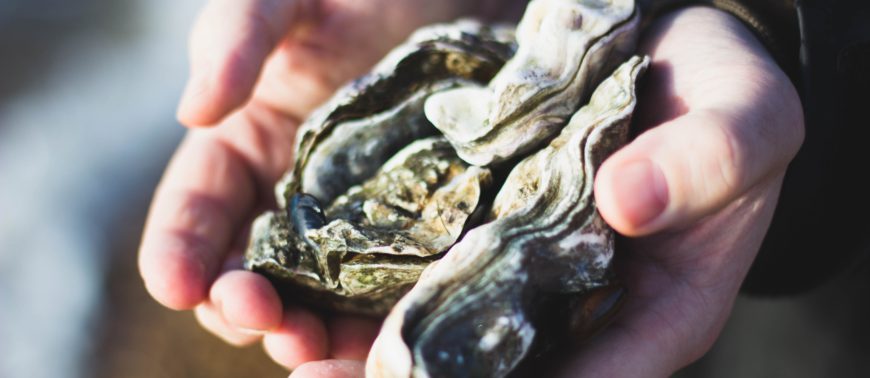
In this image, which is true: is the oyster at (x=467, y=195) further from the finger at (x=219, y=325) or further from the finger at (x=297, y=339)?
the finger at (x=219, y=325)

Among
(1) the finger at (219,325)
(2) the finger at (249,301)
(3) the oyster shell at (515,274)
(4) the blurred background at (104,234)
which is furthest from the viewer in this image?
(4) the blurred background at (104,234)

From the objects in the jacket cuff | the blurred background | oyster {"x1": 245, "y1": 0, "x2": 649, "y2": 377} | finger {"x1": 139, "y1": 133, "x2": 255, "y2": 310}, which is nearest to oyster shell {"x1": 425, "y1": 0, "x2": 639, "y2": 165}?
oyster {"x1": 245, "y1": 0, "x2": 649, "y2": 377}

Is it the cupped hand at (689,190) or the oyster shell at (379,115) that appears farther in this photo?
the oyster shell at (379,115)

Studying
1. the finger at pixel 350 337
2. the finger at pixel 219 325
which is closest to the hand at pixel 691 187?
the finger at pixel 350 337

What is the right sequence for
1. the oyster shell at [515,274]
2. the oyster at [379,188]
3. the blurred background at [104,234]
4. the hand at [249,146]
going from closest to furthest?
the oyster shell at [515,274] → the oyster at [379,188] → the hand at [249,146] → the blurred background at [104,234]

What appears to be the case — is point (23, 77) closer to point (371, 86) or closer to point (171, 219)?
point (171, 219)

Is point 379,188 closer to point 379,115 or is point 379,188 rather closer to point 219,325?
point 379,115

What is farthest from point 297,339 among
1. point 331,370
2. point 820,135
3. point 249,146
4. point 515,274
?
point 820,135
